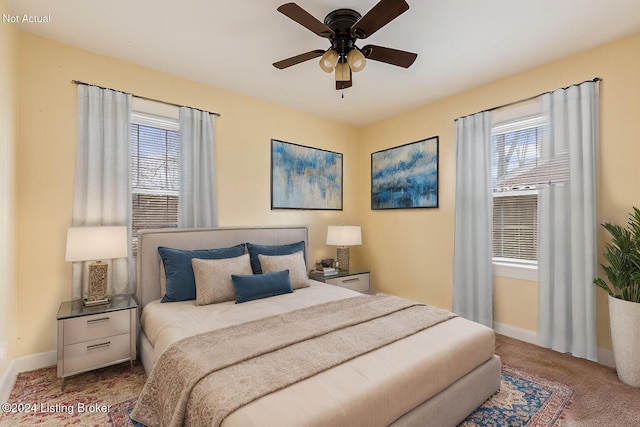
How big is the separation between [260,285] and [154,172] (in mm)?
1613

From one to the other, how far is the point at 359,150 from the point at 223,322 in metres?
3.60

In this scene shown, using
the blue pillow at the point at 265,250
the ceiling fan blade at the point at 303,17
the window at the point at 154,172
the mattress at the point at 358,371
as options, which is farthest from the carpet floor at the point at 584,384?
the window at the point at 154,172

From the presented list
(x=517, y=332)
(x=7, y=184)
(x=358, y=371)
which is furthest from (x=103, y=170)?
(x=517, y=332)

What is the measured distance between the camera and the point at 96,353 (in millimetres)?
2326

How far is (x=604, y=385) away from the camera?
89.5 inches

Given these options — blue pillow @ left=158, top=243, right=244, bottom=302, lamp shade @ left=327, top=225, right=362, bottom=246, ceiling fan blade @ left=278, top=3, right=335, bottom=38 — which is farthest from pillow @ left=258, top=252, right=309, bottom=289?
ceiling fan blade @ left=278, top=3, right=335, bottom=38

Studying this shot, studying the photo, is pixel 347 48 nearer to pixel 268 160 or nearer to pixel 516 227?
pixel 268 160

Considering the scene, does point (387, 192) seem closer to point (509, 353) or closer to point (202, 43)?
point (509, 353)

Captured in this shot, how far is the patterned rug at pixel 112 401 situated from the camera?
6.18 feet

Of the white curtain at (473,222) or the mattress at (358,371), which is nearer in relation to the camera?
the mattress at (358,371)

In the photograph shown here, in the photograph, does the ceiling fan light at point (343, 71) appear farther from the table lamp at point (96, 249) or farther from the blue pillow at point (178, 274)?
Result: the table lamp at point (96, 249)

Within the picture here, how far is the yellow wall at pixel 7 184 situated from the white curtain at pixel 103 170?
39 centimetres

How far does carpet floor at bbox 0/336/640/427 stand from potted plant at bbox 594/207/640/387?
18 centimetres

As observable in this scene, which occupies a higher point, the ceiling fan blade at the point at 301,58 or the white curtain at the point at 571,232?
the ceiling fan blade at the point at 301,58
